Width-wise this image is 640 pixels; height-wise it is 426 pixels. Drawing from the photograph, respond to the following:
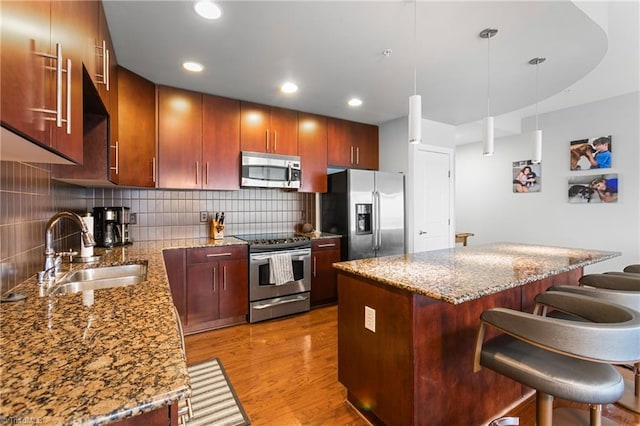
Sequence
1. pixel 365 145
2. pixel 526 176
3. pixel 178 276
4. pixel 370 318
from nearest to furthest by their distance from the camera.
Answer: pixel 370 318 < pixel 178 276 < pixel 365 145 < pixel 526 176

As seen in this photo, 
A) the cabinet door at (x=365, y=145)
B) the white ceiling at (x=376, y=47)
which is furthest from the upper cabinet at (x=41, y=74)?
the cabinet door at (x=365, y=145)

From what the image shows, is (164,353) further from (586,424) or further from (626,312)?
(586,424)

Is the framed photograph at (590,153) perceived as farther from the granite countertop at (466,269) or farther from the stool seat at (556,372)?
the stool seat at (556,372)

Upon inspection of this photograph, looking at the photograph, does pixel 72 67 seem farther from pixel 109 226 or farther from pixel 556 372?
pixel 556 372

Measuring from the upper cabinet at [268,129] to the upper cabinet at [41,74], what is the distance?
2230mm

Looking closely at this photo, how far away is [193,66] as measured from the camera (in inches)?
100

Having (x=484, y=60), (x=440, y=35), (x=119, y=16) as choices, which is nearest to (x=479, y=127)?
(x=484, y=60)

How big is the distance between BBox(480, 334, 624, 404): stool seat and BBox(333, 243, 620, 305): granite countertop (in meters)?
0.28

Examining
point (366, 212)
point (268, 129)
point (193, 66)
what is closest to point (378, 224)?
point (366, 212)

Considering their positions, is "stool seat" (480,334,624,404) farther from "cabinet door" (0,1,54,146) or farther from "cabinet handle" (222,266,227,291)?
"cabinet handle" (222,266,227,291)

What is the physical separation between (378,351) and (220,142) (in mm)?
2665

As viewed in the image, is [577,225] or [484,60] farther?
[577,225]

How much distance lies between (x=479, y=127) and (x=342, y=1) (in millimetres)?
4004

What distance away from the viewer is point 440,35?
206 centimetres
